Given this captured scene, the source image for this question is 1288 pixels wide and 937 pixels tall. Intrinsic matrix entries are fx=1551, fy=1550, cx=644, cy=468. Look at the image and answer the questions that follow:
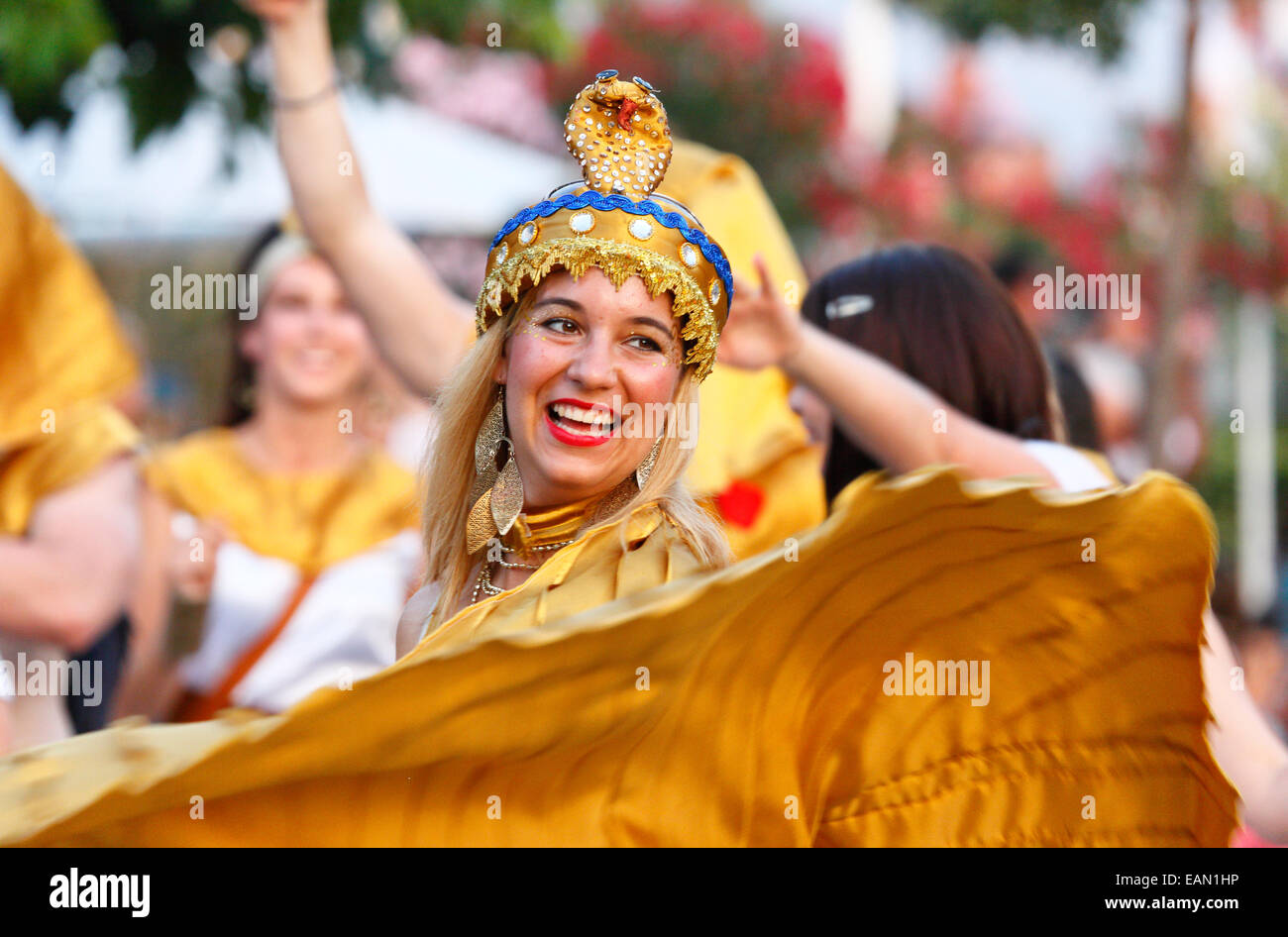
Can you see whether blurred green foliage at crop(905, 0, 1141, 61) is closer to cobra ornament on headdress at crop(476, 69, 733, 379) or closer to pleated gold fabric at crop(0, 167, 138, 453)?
pleated gold fabric at crop(0, 167, 138, 453)

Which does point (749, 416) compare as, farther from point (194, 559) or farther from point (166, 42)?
point (166, 42)

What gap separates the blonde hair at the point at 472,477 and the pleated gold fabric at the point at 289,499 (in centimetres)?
185

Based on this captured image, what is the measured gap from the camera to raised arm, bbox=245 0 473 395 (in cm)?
329

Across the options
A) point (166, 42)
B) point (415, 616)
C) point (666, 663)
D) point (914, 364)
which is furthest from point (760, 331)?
point (166, 42)

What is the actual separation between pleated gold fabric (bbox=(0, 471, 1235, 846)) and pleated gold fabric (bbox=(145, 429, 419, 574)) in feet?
7.88

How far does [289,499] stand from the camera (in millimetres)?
4438

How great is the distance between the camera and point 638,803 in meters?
1.78

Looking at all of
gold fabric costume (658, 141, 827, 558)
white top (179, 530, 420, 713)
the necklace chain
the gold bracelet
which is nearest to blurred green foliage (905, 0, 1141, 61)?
gold fabric costume (658, 141, 827, 558)

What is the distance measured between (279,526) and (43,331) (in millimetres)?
905

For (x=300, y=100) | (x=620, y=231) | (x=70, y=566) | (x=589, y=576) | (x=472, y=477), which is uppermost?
(x=300, y=100)

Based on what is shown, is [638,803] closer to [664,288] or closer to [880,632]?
[880,632]

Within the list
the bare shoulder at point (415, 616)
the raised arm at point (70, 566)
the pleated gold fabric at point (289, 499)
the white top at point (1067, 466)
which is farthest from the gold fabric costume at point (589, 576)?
the pleated gold fabric at point (289, 499)
